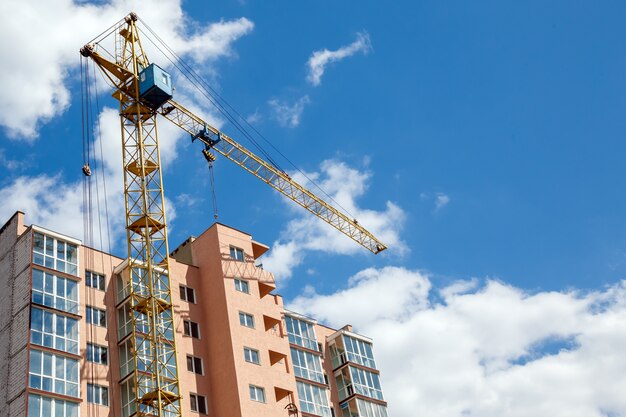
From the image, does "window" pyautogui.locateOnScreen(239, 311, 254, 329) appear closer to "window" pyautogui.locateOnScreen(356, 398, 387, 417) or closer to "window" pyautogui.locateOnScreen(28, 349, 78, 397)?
"window" pyautogui.locateOnScreen(356, 398, 387, 417)

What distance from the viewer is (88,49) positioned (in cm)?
6612

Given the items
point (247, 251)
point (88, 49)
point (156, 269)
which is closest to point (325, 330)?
point (247, 251)

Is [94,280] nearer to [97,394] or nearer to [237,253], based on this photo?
[97,394]

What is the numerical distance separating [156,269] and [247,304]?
7.46 metres

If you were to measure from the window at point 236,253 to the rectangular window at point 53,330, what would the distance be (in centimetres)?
1490

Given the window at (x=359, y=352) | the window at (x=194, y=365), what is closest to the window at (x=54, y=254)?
the window at (x=194, y=365)

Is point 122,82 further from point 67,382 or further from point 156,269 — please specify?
point 67,382

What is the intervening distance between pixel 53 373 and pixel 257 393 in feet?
47.4

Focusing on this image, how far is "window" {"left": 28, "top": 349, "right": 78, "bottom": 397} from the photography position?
52.5 meters

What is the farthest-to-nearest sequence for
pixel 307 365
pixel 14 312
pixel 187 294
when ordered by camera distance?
pixel 307 365
pixel 187 294
pixel 14 312

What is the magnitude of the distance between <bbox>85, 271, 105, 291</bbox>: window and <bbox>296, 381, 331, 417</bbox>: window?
16819mm

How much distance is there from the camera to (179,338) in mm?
61688

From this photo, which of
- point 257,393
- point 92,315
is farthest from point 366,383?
point 92,315

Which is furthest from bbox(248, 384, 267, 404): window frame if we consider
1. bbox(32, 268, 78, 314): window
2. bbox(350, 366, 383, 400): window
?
bbox(350, 366, 383, 400): window
